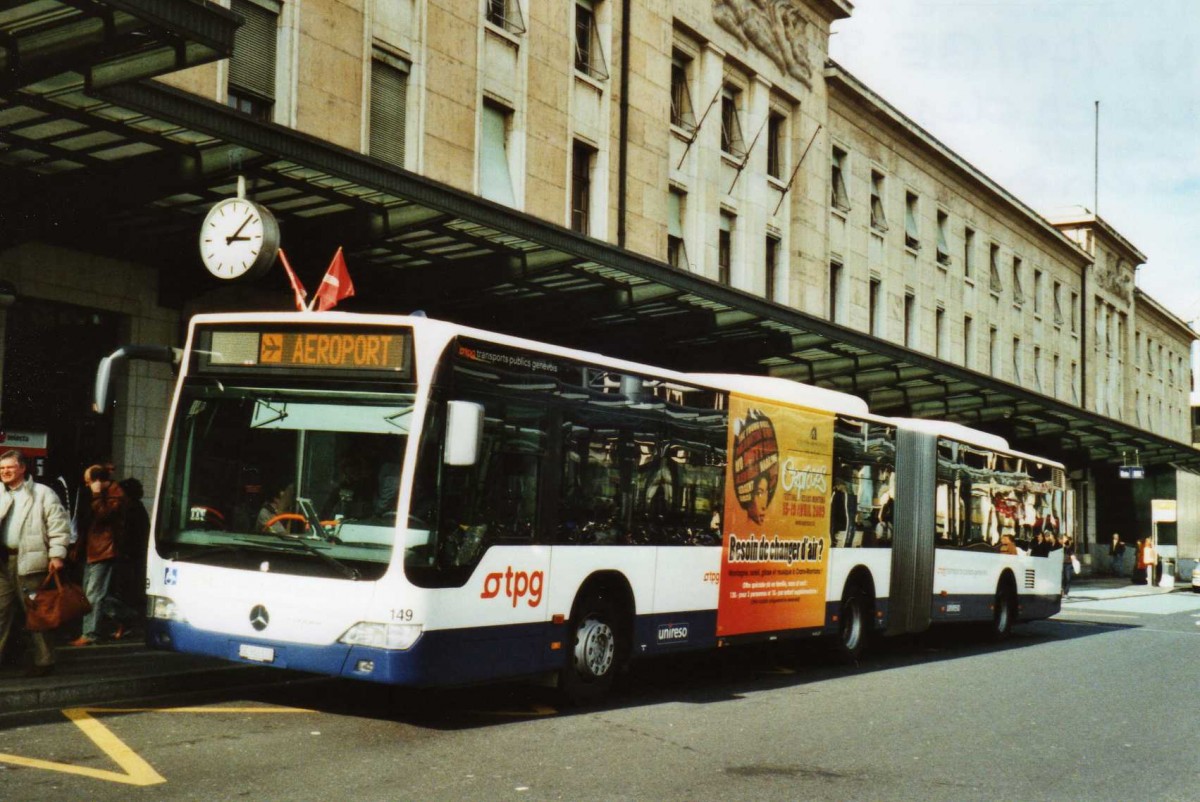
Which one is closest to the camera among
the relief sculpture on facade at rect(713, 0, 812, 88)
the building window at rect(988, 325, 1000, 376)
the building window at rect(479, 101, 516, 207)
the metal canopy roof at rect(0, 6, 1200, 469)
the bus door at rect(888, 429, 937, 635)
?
the metal canopy roof at rect(0, 6, 1200, 469)

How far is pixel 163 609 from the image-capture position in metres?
9.01

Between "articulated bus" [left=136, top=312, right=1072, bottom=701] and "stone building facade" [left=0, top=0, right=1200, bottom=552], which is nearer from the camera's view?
"articulated bus" [left=136, top=312, right=1072, bottom=701]

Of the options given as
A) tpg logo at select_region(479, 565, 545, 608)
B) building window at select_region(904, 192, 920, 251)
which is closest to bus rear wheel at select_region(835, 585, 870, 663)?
tpg logo at select_region(479, 565, 545, 608)

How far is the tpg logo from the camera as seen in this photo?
8.98 metres

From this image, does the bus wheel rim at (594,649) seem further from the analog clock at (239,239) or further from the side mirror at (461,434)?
the analog clock at (239,239)

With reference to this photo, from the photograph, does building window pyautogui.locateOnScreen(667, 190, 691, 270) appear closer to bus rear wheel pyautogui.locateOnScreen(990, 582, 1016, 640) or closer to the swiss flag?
bus rear wheel pyautogui.locateOnScreen(990, 582, 1016, 640)

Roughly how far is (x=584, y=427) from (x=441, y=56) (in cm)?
1138

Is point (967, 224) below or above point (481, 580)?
above

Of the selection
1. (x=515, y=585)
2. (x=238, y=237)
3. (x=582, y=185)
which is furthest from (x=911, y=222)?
(x=515, y=585)

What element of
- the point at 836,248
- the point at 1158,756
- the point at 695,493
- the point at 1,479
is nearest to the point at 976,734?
the point at 1158,756

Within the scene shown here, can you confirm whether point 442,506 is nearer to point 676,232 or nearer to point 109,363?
point 109,363

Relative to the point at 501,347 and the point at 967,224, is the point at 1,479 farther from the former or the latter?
the point at 967,224

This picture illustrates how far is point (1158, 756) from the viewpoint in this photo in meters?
9.02

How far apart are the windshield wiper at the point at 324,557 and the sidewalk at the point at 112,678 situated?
2.03 metres
